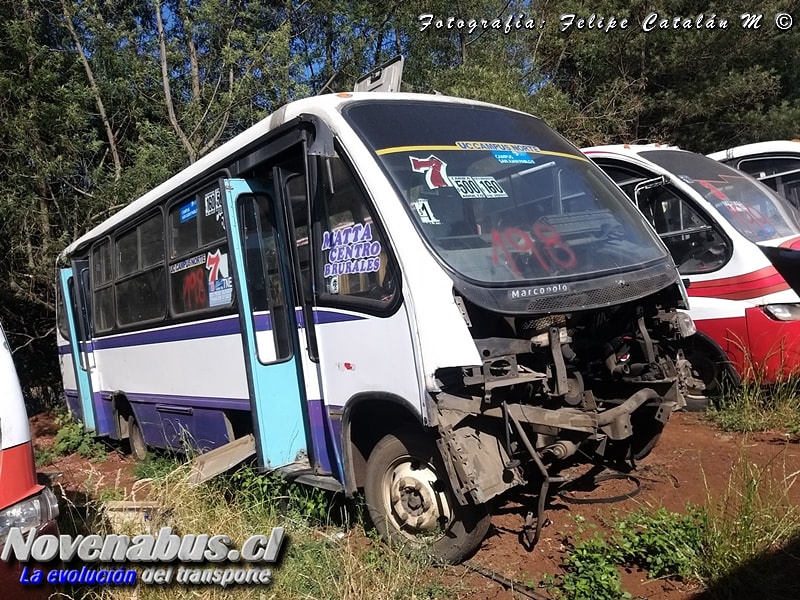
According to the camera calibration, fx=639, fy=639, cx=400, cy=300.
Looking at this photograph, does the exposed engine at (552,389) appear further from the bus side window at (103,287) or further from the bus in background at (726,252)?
the bus side window at (103,287)

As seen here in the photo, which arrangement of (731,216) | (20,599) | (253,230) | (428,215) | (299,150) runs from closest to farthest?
1. (20,599)
2. (428,215)
3. (299,150)
4. (253,230)
5. (731,216)

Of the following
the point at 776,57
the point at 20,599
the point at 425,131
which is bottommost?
the point at 20,599

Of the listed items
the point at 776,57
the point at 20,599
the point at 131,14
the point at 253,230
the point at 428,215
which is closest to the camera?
the point at 20,599

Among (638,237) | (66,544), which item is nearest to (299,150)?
(638,237)

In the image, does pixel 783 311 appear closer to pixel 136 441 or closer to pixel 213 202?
pixel 213 202

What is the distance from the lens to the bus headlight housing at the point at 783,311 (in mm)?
5609

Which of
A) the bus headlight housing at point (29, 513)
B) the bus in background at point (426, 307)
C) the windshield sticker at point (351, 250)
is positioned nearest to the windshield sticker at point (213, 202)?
the bus in background at point (426, 307)

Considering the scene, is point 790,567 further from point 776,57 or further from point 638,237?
point 776,57

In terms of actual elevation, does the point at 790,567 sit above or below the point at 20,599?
below

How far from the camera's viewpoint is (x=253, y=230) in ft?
15.4

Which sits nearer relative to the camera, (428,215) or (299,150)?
(428,215)

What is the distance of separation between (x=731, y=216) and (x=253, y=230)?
4.54 metres

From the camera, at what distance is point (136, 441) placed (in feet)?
24.9

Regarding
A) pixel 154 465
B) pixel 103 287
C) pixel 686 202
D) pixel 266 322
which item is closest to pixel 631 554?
pixel 266 322
